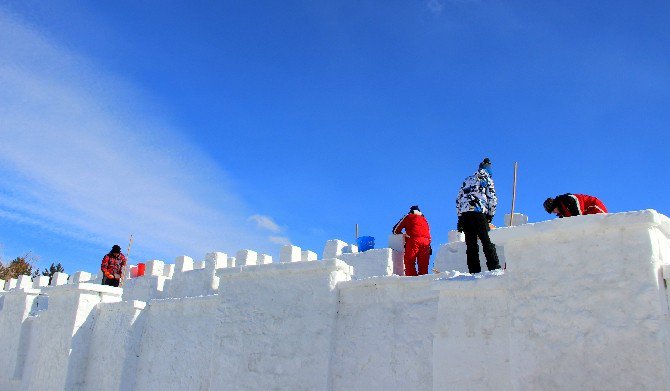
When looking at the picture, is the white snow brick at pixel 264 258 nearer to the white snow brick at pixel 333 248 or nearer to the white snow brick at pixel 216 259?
the white snow brick at pixel 216 259

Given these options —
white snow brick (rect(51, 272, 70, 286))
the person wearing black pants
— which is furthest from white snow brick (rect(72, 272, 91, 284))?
the person wearing black pants

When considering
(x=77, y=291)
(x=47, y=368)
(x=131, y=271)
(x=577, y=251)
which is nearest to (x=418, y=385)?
(x=577, y=251)

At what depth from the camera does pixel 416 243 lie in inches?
281

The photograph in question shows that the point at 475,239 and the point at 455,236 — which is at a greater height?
the point at 455,236

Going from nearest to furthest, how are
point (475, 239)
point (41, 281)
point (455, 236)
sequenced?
point (475, 239) < point (455, 236) < point (41, 281)

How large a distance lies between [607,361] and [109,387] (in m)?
7.15

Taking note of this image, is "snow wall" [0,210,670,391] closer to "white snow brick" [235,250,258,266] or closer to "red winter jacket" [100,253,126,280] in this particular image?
"white snow brick" [235,250,258,266]

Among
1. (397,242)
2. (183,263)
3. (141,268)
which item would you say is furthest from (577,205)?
(141,268)

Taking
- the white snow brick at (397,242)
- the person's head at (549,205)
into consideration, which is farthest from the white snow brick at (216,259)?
the person's head at (549,205)

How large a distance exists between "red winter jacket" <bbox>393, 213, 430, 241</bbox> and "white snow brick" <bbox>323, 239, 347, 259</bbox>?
2.17m

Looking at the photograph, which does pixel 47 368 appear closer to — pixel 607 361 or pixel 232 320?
pixel 232 320

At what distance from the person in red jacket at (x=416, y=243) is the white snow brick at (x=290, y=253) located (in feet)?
9.07

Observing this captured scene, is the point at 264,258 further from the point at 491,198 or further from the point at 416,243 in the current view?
the point at 491,198

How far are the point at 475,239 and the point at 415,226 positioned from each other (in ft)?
4.58
